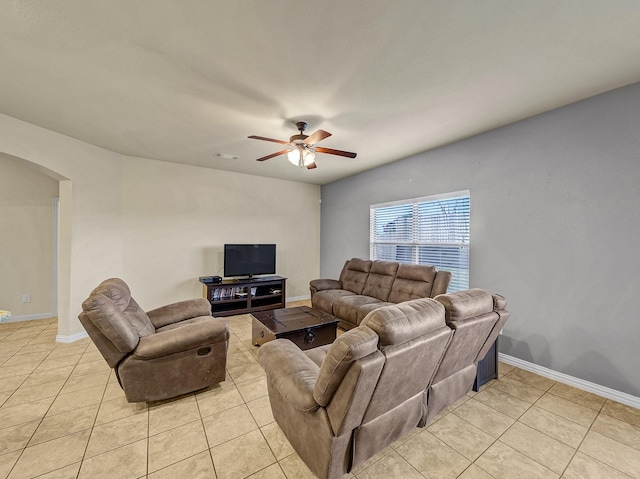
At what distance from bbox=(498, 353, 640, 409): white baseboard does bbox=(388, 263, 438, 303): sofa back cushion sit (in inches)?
43.0

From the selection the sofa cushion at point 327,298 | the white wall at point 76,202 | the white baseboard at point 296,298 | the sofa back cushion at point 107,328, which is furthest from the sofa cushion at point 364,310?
the white wall at point 76,202

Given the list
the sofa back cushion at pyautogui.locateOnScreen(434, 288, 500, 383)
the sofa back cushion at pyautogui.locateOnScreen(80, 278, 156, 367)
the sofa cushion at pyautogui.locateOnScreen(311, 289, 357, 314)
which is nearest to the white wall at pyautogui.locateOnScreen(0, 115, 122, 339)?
the sofa back cushion at pyautogui.locateOnScreen(80, 278, 156, 367)

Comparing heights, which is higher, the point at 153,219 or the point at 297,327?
the point at 153,219

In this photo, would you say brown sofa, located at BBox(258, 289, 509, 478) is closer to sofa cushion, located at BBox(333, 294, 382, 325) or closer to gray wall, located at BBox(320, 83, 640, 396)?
gray wall, located at BBox(320, 83, 640, 396)

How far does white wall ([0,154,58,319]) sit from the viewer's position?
4.06 m

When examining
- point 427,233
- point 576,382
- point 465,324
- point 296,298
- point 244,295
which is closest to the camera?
point 465,324

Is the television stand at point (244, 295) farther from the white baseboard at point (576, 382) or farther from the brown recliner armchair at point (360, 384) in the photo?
the white baseboard at point (576, 382)

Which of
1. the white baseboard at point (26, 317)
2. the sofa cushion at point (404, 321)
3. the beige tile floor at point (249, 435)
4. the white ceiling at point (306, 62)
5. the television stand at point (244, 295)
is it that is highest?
the white ceiling at point (306, 62)

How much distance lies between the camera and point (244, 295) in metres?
4.79

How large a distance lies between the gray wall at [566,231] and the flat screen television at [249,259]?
11.2ft

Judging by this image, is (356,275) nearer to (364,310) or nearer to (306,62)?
(364,310)

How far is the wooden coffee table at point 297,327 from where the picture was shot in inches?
114

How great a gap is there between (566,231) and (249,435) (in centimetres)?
336

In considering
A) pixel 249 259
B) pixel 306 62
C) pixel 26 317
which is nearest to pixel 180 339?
pixel 306 62
